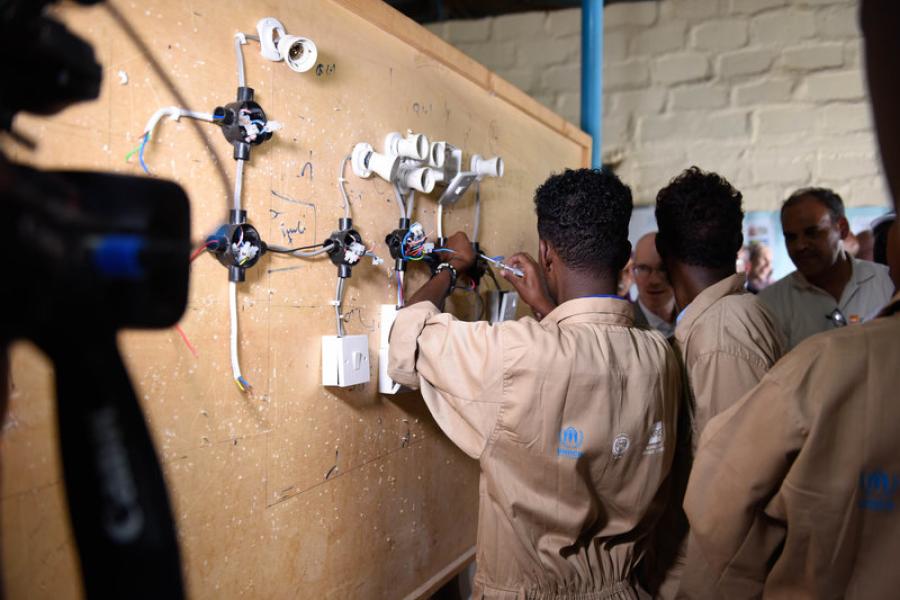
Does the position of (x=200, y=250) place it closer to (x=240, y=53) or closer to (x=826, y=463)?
(x=240, y=53)

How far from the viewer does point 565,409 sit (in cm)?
92

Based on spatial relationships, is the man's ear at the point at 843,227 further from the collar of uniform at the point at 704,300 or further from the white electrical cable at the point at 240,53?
the white electrical cable at the point at 240,53

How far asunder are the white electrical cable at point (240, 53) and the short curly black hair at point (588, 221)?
528 mm

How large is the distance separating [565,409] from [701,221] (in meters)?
0.56

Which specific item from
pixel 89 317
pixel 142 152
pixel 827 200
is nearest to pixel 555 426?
pixel 142 152

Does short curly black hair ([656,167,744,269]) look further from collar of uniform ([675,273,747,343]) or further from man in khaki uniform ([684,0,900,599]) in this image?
man in khaki uniform ([684,0,900,599])

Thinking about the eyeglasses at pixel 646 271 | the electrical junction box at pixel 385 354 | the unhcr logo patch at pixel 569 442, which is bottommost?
the unhcr logo patch at pixel 569 442

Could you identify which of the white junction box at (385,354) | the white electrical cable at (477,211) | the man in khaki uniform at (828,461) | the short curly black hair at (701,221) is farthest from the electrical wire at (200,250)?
the short curly black hair at (701,221)

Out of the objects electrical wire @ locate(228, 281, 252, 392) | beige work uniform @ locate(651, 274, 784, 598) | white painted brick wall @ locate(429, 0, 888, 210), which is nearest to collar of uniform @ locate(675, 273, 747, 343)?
beige work uniform @ locate(651, 274, 784, 598)

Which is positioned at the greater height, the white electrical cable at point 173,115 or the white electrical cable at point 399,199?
the white electrical cable at point 173,115

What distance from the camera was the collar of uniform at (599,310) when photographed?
1.00 metres

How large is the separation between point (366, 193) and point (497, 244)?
553 mm

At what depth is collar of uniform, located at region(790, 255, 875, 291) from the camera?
1.91 metres

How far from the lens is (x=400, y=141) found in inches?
42.7
